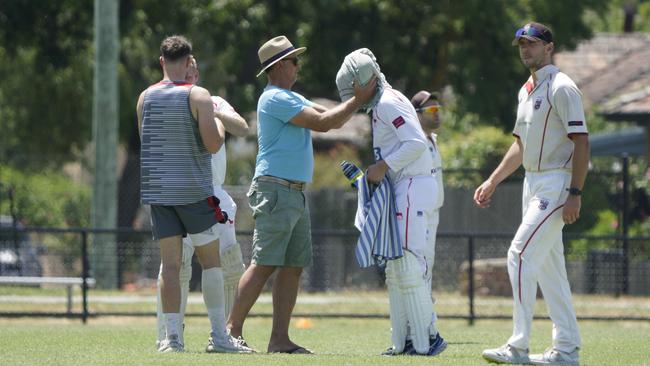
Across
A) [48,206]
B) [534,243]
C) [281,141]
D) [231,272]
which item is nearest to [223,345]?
[231,272]

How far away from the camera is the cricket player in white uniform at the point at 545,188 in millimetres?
8477

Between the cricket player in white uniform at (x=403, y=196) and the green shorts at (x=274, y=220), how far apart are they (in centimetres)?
71

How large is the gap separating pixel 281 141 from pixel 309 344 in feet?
9.15

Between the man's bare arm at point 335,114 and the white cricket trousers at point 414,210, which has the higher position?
the man's bare arm at point 335,114

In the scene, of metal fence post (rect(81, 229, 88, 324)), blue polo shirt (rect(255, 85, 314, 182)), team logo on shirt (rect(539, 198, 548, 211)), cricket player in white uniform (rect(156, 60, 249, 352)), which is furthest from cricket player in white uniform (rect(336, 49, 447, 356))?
metal fence post (rect(81, 229, 88, 324))

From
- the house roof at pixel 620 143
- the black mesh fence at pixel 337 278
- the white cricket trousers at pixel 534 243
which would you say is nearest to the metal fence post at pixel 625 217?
the black mesh fence at pixel 337 278

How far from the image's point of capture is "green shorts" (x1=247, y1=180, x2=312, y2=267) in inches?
370

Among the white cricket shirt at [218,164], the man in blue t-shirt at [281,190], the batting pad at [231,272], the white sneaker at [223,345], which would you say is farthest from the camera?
the batting pad at [231,272]

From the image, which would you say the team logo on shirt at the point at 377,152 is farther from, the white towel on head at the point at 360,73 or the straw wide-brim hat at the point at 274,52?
the straw wide-brim hat at the point at 274,52

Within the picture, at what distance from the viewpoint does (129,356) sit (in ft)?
29.1

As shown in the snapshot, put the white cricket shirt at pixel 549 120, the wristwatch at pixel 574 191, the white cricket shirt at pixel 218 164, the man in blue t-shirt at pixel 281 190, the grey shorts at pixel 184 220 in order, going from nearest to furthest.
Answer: the wristwatch at pixel 574 191 → the white cricket shirt at pixel 549 120 → the grey shorts at pixel 184 220 → the man in blue t-shirt at pixel 281 190 → the white cricket shirt at pixel 218 164

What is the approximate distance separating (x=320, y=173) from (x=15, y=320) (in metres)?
17.3

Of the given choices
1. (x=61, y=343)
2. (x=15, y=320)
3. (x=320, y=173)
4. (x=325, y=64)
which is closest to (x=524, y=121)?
(x=61, y=343)

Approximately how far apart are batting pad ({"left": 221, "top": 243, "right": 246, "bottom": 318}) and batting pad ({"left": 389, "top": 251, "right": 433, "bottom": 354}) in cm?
170
